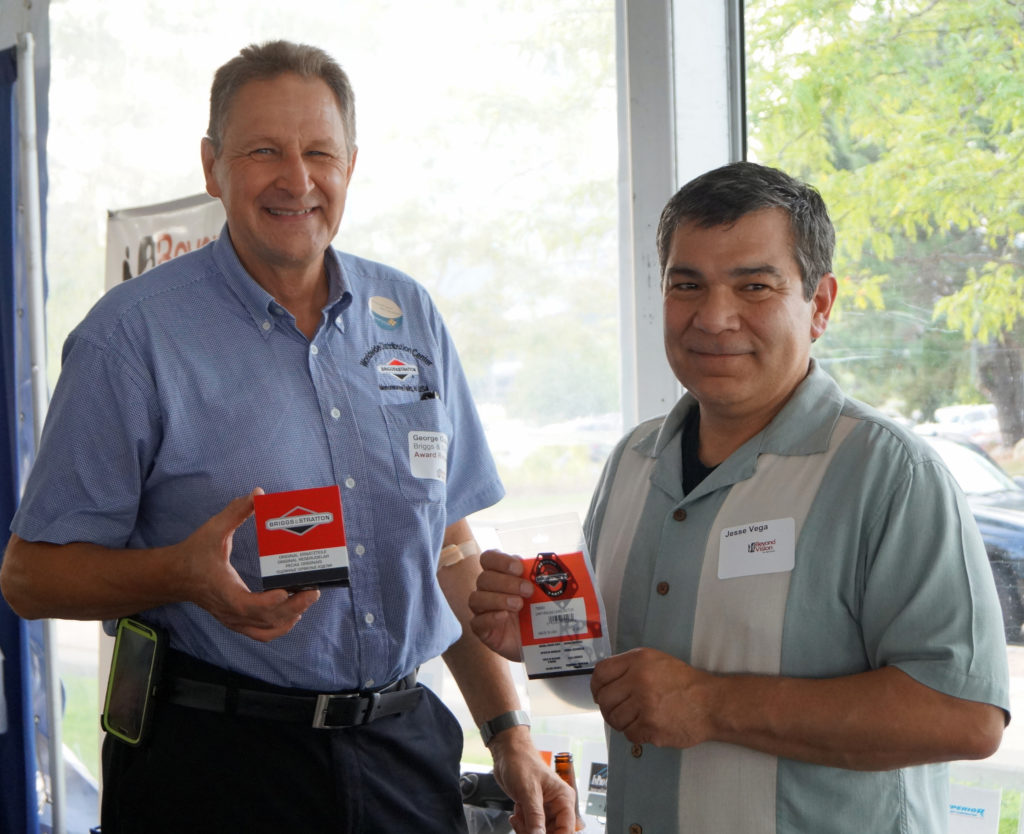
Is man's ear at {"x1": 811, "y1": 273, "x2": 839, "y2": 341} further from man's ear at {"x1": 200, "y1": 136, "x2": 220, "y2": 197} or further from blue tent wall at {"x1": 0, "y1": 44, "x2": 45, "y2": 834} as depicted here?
blue tent wall at {"x1": 0, "y1": 44, "x2": 45, "y2": 834}

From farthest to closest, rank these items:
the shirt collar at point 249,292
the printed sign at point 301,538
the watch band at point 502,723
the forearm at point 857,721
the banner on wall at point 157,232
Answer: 1. the banner on wall at point 157,232
2. the watch band at point 502,723
3. the shirt collar at point 249,292
4. the printed sign at point 301,538
5. the forearm at point 857,721

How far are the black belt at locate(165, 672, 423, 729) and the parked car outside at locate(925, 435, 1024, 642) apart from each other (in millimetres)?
1532

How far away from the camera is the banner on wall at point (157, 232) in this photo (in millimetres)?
3291

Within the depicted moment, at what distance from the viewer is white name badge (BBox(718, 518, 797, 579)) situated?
1.44 metres

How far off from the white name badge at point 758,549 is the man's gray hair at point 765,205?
382mm

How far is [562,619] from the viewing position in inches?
61.3

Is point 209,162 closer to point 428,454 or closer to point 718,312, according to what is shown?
point 428,454

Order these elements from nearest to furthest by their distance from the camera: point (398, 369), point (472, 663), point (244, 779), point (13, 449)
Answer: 1. point (244, 779)
2. point (398, 369)
3. point (472, 663)
4. point (13, 449)

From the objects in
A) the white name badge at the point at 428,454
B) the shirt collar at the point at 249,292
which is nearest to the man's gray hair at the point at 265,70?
the shirt collar at the point at 249,292

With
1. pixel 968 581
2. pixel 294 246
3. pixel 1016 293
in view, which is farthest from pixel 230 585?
pixel 1016 293

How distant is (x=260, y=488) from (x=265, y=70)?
0.75 m

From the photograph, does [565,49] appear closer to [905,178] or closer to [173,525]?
[905,178]

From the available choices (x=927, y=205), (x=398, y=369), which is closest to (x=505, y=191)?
(x=927, y=205)

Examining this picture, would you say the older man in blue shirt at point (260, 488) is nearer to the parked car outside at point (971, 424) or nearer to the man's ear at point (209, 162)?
the man's ear at point (209, 162)
